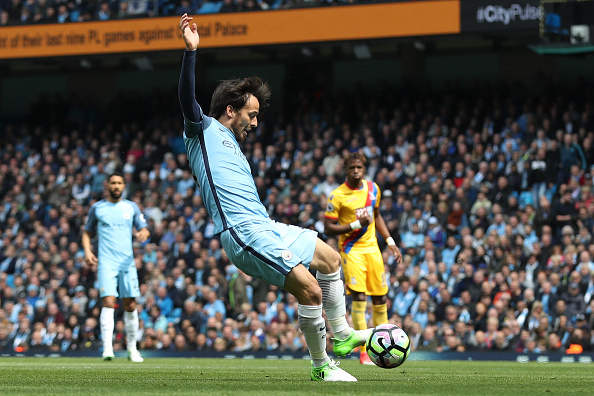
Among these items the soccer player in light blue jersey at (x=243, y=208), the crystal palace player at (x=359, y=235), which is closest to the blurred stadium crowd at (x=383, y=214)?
the crystal palace player at (x=359, y=235)

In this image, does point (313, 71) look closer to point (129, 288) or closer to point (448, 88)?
point (448, 88)

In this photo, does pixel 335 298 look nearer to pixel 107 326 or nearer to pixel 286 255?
pixel 286 255

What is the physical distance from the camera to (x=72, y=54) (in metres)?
26.0

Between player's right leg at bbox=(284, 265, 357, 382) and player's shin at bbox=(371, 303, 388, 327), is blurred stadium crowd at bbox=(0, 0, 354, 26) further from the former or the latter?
player's right leg at bbox=(284, 265, 357, 382)

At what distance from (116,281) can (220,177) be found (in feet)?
Result: 21.9

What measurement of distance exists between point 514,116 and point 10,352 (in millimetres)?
12110

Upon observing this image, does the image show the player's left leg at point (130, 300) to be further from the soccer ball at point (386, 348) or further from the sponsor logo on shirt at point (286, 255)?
the sponsor logo on shirt at point (286, 255)

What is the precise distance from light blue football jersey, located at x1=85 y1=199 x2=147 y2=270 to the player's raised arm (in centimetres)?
666

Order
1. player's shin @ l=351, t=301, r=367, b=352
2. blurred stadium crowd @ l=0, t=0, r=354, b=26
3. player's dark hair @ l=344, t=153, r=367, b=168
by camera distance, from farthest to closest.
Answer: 1. blurred stadium crowd @ l=0, t=0, r=354, b=26
2. player's shin @ l=351, t=301, r=367, b=352
3. player's dark hair @ l=344, t=153, r=367, b=168

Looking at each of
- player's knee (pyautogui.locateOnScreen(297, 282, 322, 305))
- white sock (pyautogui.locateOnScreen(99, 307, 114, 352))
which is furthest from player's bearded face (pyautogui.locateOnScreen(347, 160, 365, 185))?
player's knee (pyautogui.locateOnScreen(297, 282, 322, 305))

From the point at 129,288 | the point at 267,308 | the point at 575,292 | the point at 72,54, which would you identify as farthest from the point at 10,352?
the point at 575,292

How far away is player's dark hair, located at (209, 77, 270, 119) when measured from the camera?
739 centimetres

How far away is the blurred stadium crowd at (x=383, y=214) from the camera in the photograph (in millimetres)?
17062

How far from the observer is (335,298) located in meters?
7.91
